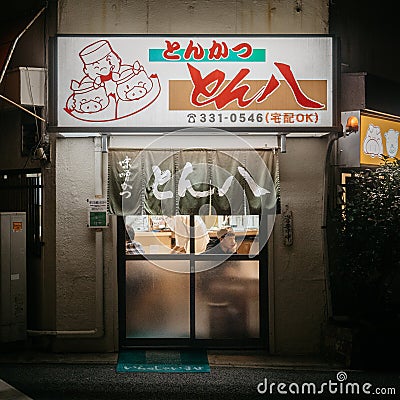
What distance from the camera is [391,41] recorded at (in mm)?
14844

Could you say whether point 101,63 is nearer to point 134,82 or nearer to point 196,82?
point 134,82

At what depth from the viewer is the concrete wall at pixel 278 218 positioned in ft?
37.0

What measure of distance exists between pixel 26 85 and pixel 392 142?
293 inches

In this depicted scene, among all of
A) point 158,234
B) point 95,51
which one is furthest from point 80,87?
point 158,234

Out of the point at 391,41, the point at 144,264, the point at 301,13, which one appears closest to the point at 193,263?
the point at 144,264

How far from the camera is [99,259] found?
11.2m

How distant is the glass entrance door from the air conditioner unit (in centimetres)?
281

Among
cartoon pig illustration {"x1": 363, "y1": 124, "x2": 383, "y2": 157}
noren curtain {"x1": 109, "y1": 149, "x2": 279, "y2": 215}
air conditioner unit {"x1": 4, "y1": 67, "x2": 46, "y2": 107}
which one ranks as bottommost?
noren curtain {"x1": 109, "y1": 149, "x2": 279, "y2": 215}

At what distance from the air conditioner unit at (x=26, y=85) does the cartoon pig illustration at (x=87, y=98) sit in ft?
4.18

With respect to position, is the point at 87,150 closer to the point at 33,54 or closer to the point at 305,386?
the point at 33,54

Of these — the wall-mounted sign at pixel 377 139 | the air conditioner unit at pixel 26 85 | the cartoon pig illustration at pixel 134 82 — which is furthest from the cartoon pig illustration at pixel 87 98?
the wall-mounted sign at pixel 377 139

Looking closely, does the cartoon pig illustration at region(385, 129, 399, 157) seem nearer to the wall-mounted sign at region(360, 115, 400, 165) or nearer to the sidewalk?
the wall-mounted sign at region(360, 115, 400, 165)

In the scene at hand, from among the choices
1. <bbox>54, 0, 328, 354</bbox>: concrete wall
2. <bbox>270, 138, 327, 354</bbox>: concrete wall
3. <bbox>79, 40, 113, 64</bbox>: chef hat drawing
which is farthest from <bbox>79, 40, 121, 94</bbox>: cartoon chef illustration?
<bbox>270, 138, 327, 354</bbox>: concrete wall

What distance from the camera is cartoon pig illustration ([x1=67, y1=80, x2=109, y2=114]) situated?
10.4m
